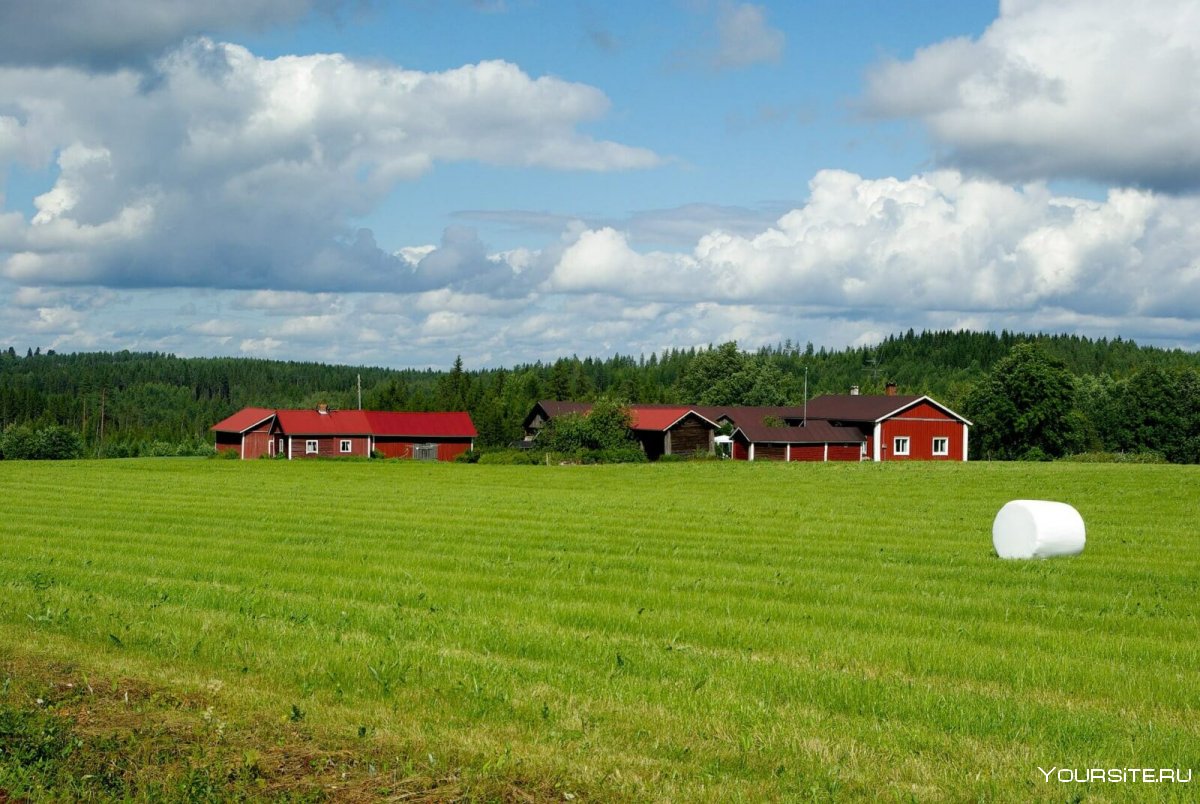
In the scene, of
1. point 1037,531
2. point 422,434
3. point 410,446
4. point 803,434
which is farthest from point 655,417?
point 1037,531

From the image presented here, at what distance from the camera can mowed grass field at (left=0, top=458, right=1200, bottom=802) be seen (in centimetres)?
816

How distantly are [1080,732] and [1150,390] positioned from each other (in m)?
114

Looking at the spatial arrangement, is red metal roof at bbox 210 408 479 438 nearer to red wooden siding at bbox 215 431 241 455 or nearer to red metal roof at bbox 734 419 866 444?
red wooden siding at bbox 215 431 241 455

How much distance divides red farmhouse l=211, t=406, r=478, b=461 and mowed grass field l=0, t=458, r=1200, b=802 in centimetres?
7235

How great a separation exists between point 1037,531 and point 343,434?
275 feet

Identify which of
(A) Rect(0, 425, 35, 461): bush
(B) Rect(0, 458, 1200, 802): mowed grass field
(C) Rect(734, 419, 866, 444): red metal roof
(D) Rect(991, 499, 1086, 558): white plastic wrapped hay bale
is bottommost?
(A) Rect(0, 425, 35, 461): bush

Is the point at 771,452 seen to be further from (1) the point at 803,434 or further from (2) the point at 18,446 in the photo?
(2) the point at 18,446

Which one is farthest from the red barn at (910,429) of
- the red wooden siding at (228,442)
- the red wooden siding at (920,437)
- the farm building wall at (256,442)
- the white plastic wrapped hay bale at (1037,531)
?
the white plastic wrapped hay bale at (1037,531)

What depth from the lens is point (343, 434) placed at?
3890 inches

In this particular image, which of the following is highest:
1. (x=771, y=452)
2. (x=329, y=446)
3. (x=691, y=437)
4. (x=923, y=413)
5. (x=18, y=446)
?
(x=923, y=413)

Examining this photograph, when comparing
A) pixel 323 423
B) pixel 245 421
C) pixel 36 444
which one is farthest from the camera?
pixel 36 444

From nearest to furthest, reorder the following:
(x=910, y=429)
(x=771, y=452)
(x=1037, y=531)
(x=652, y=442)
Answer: (x=1037, y=531), (x=771, y=452), (x=910, y=429), (x=652, y=442)

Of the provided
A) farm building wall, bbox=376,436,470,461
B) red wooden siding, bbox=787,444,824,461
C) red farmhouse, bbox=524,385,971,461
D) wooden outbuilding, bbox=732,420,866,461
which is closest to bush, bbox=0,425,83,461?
farm building wall, bbox=376,436,470,461

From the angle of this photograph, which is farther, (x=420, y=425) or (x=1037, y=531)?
(x=420, y=425)
